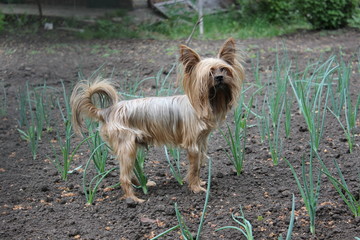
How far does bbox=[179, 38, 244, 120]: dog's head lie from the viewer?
341 cm

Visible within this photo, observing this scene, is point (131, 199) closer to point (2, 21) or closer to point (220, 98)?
point (220, 98)

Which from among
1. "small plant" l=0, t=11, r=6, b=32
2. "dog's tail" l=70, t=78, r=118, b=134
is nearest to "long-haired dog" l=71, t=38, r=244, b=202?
"dog's tail" l=70, t=78, r=118, b=134

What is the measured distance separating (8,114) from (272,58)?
397 cm

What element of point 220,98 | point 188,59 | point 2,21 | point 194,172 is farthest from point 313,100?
point 2,21

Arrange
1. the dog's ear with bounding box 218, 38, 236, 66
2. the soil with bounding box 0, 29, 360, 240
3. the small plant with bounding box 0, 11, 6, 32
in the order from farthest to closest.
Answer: the small plant with bounding box 0, 11, 6, 32, the dog's ear with bounding box 218, 38, 236, 66, the soil with bounding box 0, 29, 360, 240

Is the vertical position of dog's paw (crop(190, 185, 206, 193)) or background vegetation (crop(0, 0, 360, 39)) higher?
background vegetation (crop(0, 0, 360, 39))

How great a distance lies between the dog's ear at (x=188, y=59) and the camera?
3.44m

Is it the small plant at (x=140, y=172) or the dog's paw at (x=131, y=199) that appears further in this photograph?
the small plant at (x=140, y=172)

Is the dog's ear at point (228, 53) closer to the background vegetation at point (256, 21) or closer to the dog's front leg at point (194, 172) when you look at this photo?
the dog's front leg at point (194, 172)

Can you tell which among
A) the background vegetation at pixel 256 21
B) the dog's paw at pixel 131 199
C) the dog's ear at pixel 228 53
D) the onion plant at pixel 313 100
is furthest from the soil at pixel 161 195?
the background vegetation at pixel 256 21

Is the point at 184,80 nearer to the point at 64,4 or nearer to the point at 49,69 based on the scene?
the point at 64,4

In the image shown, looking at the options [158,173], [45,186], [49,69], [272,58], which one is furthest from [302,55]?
[45,186]

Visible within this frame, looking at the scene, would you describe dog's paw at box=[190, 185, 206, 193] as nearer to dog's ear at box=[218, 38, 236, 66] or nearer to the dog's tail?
the dog's tail

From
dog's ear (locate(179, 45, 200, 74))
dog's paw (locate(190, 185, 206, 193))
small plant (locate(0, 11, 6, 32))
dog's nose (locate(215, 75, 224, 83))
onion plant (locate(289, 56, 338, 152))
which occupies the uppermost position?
small plant (locate(0, 11, 6, 32))
